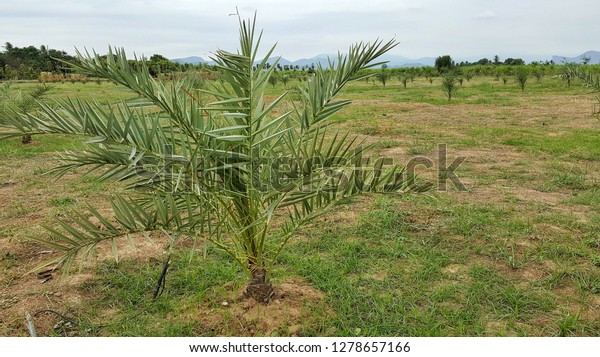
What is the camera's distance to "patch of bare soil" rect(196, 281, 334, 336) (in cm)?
262

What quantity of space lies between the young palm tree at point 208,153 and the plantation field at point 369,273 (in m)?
0.21

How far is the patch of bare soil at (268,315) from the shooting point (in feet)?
8.61

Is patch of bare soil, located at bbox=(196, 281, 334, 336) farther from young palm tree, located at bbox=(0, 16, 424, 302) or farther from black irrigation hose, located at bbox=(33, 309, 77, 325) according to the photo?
black irrigation hose, located at bbox=(33, 309, 77, 325)

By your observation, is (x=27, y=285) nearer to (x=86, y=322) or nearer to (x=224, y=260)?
(x=86, y=322)

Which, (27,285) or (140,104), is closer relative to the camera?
(140,104)

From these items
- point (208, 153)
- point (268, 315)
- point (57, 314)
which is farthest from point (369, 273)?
point (57, 314)

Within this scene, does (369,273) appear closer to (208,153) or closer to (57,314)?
(208,153)

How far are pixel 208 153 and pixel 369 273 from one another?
1.64m

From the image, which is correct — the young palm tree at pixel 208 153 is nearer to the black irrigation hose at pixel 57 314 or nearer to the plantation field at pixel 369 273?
the plantation field at pixel 369 273

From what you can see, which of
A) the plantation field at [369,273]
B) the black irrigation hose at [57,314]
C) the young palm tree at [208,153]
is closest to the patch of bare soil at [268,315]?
the plantation field at [369,273]

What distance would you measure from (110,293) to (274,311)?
3.90 feet

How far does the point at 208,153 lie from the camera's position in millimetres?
2236

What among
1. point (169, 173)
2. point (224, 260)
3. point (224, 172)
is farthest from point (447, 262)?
point (169, 173)

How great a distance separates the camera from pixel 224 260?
358 centimetres
